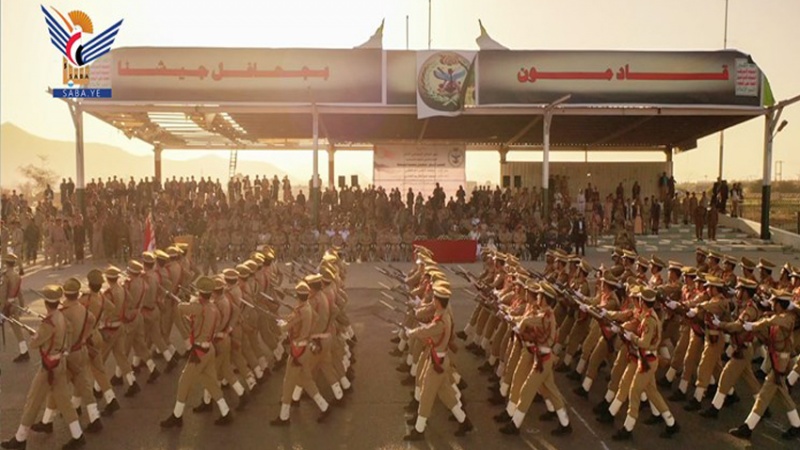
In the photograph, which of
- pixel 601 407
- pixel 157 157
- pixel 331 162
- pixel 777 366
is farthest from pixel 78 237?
pixel 777 366

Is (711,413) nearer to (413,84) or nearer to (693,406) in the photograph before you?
(693,406)

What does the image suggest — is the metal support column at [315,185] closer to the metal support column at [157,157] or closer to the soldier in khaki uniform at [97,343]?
the metal support column at [157,157]

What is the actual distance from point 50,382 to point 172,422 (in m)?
1.58

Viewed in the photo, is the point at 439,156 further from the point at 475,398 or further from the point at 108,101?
the point at 475,398

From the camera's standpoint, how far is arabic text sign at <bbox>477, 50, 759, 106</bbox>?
24438 millimetres

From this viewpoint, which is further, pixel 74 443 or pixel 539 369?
pixel 539 369

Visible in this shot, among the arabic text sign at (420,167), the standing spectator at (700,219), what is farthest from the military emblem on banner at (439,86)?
the standing spectator at (700,219)

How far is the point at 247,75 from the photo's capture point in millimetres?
23906

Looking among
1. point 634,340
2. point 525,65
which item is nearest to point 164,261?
point 634,340

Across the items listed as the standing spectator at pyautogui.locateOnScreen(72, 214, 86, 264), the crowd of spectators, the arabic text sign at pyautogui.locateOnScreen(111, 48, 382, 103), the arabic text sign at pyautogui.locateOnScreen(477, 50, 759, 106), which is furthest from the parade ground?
the arabic text sign at pyautogui.locateOnScreen(477, 50, 759, 106)

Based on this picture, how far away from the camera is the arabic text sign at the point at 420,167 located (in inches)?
1288

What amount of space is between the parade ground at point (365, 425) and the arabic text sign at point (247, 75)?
47.3 feet

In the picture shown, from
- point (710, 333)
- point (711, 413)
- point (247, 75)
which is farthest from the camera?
point (247, 75)

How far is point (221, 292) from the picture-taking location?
9.21m
